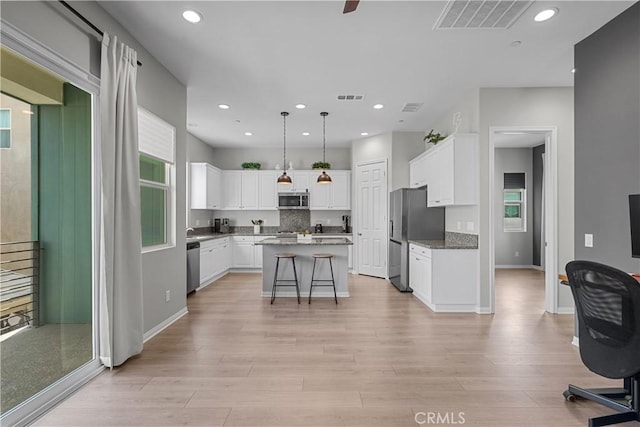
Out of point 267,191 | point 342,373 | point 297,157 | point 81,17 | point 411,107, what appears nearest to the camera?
point 81,17

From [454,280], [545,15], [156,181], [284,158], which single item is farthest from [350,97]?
[284,158]

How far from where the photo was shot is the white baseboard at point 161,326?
344 centimetres

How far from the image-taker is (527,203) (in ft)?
27.2

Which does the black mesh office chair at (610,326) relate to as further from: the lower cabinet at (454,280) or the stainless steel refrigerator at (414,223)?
the stainless steel refrigerator at (414,223)

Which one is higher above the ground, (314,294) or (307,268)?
(307,268)

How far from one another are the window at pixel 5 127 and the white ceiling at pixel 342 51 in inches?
47.4

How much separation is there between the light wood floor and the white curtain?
0.31 metres

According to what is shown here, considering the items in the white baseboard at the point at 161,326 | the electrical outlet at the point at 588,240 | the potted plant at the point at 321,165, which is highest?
the potted plant at the point at 321,165

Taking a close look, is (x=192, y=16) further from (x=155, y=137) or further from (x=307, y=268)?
(x=307, y=268)

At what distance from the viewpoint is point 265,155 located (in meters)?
8.22

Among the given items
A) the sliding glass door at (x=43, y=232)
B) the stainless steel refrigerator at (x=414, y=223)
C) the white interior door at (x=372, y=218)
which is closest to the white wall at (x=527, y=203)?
the white interior door at (x=372, y=218)

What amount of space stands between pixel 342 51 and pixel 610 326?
3157 millimetres

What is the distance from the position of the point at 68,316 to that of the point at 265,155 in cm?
603

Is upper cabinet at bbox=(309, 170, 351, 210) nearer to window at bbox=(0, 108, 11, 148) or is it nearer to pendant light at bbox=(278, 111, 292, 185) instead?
pendant light at bbox=(278, 111, 292, 185)
